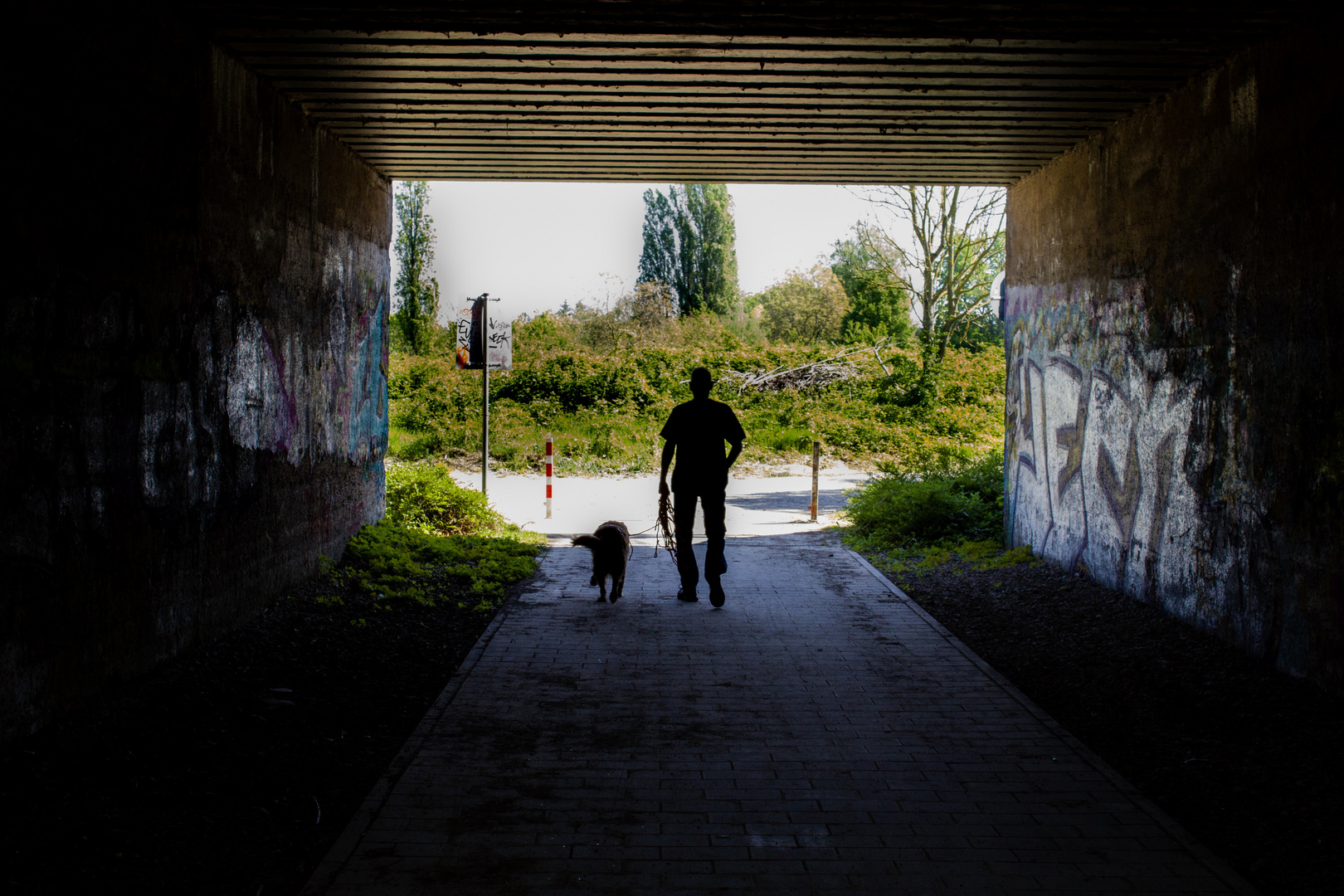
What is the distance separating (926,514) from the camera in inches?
490

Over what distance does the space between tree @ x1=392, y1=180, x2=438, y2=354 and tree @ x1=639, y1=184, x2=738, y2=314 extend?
16763mm

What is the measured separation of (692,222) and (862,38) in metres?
53.9

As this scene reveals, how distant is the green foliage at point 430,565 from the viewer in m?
8.72

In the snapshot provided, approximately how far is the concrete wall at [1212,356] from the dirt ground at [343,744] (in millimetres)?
514

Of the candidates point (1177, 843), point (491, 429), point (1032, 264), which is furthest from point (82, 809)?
point (491, 429)

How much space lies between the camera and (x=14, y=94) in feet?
14.4

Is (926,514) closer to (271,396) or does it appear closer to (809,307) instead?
(271,396)

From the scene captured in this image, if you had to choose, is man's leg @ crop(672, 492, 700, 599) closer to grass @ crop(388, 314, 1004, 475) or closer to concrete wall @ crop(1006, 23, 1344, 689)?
concrete wall @ crop(1006, 23, 1344, 689)

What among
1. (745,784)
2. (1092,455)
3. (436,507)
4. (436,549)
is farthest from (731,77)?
(436,507)

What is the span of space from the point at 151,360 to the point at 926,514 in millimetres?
9287

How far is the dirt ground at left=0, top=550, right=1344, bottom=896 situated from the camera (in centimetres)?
376

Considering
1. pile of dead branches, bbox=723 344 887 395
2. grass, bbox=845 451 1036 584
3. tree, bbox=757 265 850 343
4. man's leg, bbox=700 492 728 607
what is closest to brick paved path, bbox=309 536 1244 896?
man's leg, bbox=700 492 728 607

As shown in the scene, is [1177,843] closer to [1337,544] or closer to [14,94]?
[1337,544]

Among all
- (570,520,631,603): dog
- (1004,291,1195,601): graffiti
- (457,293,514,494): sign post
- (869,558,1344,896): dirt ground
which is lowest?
(869,558,1344,896): dirt ground
